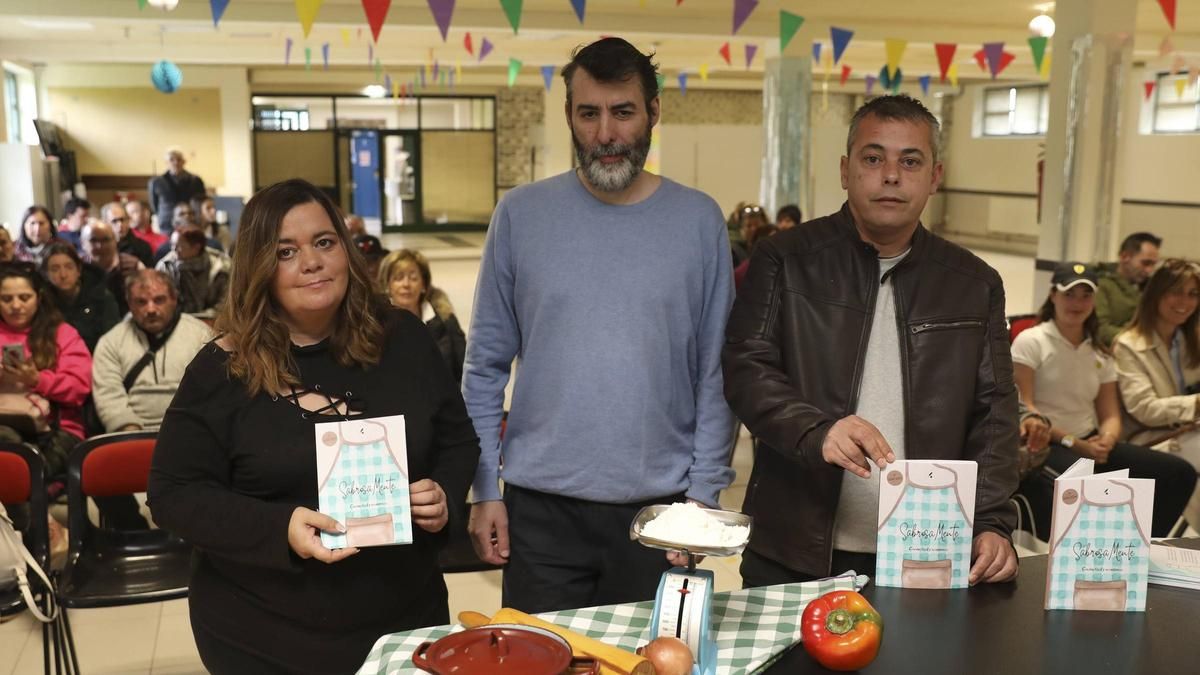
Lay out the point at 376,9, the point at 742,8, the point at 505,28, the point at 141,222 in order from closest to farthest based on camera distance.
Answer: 1. the point at 376,9
2. the point at 742,8
3. the point at 141,222
4. the point at 505,28

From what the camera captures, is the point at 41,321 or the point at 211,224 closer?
the point at 41,321

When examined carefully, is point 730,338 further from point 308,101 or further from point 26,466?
point 308,101

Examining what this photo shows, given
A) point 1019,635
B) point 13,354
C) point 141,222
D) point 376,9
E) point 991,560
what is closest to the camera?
point 1019,635

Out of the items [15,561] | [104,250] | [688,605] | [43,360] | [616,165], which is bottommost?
[15,561]

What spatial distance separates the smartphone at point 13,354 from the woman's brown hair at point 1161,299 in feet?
14.1

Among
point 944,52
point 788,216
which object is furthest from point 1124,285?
point 944,52

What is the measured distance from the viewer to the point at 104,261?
20.7 feet

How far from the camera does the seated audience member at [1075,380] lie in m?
3.73

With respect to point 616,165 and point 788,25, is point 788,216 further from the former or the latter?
point 616,165

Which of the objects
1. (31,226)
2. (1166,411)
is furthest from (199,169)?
(1166,411)

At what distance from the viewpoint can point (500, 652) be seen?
4.22 ft

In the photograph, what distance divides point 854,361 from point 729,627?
0.51 m

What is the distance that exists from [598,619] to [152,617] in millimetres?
2524

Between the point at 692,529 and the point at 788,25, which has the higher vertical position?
the point at 788,25
